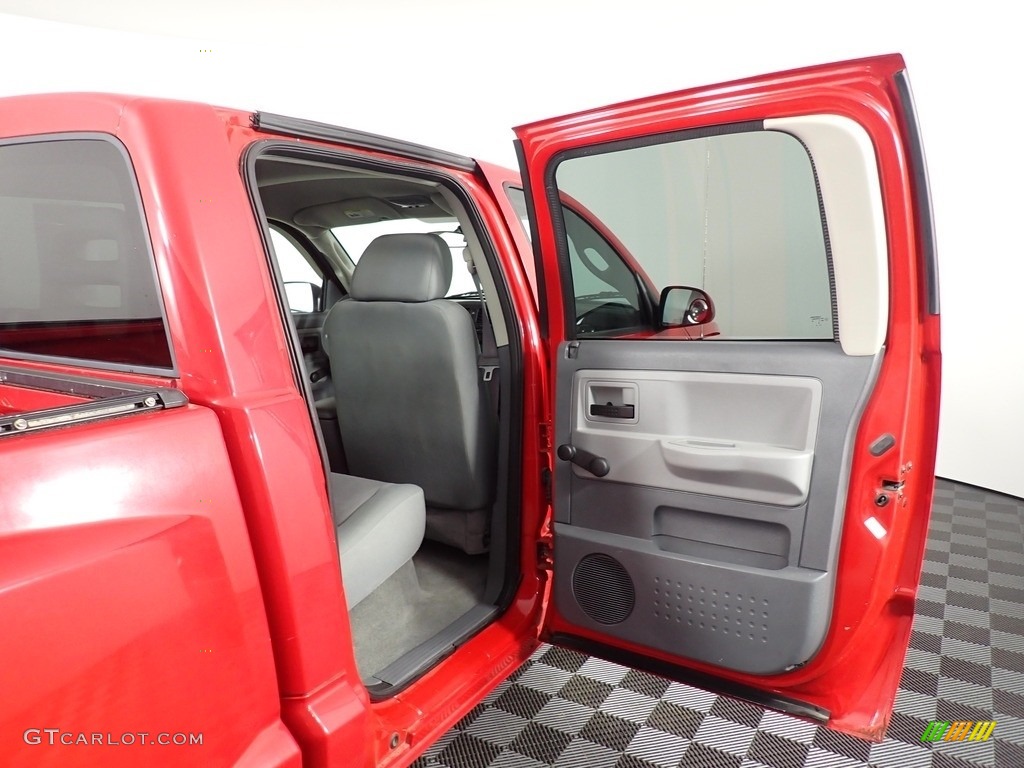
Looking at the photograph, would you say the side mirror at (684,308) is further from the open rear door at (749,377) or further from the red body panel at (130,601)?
the red body panel at (130,601)

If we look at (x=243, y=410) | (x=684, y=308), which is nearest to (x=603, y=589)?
(x=684, y=308)

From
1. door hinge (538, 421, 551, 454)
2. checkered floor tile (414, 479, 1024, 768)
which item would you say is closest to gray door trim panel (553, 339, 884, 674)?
door hinge (538, 421, 551, 454)

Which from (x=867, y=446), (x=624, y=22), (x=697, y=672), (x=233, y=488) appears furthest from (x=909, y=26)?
(x=233, y=488)

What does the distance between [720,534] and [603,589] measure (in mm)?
365

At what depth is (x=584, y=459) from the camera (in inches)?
72.8

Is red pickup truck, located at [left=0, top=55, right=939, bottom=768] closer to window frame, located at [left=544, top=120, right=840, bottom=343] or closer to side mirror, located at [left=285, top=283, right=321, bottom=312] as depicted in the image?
window frame, located at [left=544, top=120, right=840, bottom=343]

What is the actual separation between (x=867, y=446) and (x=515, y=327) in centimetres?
101

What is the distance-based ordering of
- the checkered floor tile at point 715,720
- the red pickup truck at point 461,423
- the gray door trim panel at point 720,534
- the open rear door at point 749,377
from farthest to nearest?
the checkered floor tile at point 715,720 → the gray door trim panel at point 720,534 → the open rear door at point 749,377 → the red pickup truck at point 461,423

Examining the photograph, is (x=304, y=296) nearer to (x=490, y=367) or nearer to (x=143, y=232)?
(x=490, y=367)

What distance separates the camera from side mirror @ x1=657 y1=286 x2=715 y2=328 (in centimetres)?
171

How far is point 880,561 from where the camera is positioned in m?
1.55

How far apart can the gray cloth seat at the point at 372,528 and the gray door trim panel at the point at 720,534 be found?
432 mm

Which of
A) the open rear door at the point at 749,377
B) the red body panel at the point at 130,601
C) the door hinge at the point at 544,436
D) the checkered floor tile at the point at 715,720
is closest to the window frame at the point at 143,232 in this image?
the red body panel at the point at 130,601

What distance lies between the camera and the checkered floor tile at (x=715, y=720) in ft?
6.38
